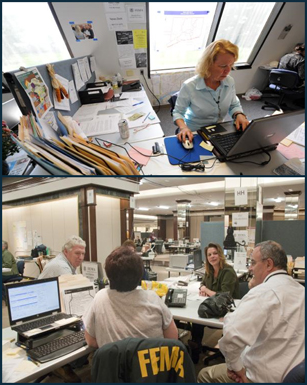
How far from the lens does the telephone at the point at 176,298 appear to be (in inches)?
77.9

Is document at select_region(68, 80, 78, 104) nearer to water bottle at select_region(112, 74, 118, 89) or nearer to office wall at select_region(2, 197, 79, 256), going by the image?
water bottle at select_region(112, 74, 118, 89)

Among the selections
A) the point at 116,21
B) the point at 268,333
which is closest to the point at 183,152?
the point at 268,333

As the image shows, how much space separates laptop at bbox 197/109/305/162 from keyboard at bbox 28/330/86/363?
1.43 meters

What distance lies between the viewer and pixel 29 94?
186cm

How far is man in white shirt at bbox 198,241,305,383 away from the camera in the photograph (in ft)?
3.84

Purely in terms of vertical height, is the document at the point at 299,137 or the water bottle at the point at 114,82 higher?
the water bottle at the point at 114,82

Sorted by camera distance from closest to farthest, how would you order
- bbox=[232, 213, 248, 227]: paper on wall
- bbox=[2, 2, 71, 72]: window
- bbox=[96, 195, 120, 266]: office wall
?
bbox=[2, 2, 71, 72]: window, bbox=[232, 213, 248, 227]: paper on wall, bbox=[96, 195, 120, 266]: office wall

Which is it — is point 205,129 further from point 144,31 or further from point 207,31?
point 207,31

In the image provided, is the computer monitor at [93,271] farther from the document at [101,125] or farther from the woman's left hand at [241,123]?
the woman's left hand at [241,123]

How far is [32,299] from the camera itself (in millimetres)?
1588

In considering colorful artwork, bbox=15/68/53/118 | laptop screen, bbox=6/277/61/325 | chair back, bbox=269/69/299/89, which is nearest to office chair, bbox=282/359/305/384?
laptop screen, bbox=6/277/61/325

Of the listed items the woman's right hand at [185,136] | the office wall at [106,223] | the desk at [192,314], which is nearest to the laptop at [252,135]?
the woman's right hand at [185,136]

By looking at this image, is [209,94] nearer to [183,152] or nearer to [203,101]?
[203,101]

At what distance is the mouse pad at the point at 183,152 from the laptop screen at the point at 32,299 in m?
1.19
